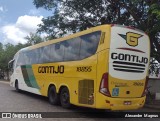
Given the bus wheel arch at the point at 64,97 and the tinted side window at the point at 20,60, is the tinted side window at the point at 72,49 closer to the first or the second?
the bus wheel arch at the point at 64,97

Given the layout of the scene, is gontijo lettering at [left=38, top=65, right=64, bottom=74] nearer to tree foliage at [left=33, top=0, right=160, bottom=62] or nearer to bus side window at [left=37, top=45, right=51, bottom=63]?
bus side window at [left=37, top=45, right=51, bottom=63]

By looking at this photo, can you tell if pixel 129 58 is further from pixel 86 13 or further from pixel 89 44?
pixel 86 13

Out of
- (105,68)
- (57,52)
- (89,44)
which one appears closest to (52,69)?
(57,52)

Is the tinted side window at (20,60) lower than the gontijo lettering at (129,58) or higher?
higher

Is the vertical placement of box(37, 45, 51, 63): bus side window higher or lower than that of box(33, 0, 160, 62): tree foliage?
lower

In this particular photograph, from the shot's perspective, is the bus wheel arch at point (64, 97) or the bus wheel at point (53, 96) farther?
the bus wheel at point (53, 96)

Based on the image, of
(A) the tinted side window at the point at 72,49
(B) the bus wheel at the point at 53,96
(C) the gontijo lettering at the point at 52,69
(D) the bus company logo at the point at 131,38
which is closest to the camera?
(D) the bus company logo at the point at 131,38

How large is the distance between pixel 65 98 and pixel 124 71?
3.52 meters

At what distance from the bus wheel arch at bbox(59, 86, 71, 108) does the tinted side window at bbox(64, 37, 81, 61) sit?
1335mm

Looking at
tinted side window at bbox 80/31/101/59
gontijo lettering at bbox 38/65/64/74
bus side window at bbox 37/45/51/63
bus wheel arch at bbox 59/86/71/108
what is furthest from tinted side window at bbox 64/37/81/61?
bus side window at bbox 37/45/51/63

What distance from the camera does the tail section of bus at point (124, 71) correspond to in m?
11.0

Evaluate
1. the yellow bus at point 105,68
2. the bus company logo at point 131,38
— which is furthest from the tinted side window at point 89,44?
the bus company logo at point 131,38

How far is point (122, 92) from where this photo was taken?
11242 millimetres

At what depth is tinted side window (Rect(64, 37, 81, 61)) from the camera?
509 inches
